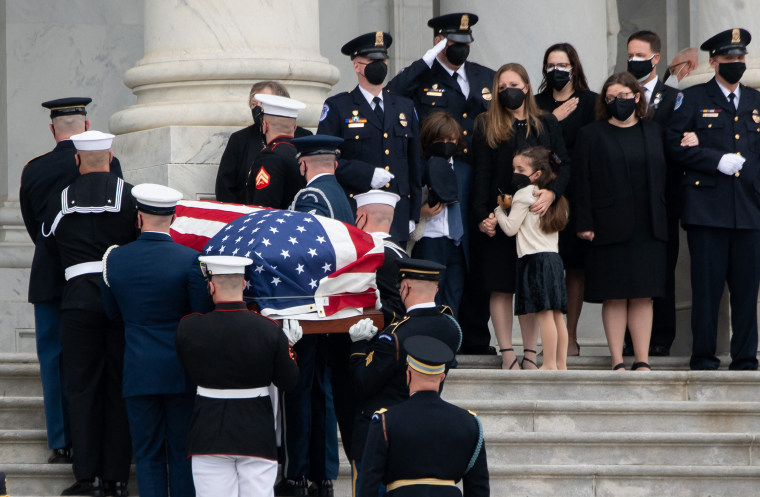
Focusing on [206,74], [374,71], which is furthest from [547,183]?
[206,74]

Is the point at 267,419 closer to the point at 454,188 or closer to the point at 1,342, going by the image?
the point at 454,188

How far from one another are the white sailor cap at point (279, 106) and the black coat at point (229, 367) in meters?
1.96

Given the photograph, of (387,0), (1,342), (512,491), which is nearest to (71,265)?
(512,491)

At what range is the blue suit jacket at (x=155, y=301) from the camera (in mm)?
8461

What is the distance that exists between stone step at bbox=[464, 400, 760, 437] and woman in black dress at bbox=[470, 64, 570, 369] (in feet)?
2.75

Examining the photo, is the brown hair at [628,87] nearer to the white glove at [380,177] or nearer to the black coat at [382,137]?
the black coat at [382,137]

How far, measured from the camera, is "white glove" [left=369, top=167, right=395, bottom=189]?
34.8 feet

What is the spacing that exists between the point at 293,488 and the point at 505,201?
116 inches

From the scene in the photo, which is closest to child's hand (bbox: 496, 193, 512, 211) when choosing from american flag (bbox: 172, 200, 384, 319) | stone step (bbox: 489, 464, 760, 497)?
stone step (bbox: 489, 464, 760, 497)

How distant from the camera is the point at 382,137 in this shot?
10883 mm

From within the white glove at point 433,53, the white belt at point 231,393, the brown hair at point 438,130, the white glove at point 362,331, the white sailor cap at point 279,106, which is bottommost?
the white belt at point 231,393

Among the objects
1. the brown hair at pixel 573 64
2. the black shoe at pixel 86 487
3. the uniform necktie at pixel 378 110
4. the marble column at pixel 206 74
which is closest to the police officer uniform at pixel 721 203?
the brown hair at pixel 573 64

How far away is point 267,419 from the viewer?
8.17m

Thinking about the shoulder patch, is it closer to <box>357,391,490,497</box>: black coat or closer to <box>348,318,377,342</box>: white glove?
<box>348,318,377,342</box>: white glove
